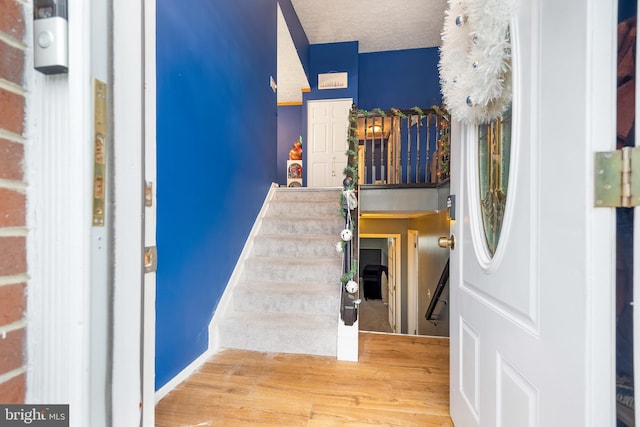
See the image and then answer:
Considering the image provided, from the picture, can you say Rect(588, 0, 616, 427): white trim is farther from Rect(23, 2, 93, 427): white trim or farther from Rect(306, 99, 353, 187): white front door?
Rect(306, 99, 353, 187): white front door

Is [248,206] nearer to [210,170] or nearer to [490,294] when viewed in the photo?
[210,170]

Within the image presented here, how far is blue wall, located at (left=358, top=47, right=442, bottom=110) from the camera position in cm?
529

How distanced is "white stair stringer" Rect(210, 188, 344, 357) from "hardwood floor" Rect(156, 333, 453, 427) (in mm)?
112

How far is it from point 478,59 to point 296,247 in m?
2.16

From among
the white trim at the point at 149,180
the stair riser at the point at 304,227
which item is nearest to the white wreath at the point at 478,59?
the white trim at the point at 149,180

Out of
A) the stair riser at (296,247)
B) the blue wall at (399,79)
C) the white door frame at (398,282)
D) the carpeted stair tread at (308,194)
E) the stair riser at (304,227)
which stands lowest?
the white door frame at (398,282)

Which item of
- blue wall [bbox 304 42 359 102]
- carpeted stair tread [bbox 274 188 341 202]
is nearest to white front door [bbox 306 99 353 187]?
blue wall [bbox 304 42 359 102]

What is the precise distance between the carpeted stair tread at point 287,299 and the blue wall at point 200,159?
0.21 m

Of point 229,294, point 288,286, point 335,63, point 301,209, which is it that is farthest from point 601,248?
point 335,63

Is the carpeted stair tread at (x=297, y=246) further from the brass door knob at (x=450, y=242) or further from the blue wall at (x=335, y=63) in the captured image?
the blue wall at (x=335, y=63)

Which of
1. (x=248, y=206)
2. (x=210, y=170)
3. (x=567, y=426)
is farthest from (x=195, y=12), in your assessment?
(x=567, y=426)

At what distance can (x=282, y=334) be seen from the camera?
206 cm

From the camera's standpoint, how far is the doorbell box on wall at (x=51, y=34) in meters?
0.42

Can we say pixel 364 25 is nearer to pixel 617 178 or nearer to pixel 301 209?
pixel 301 209
